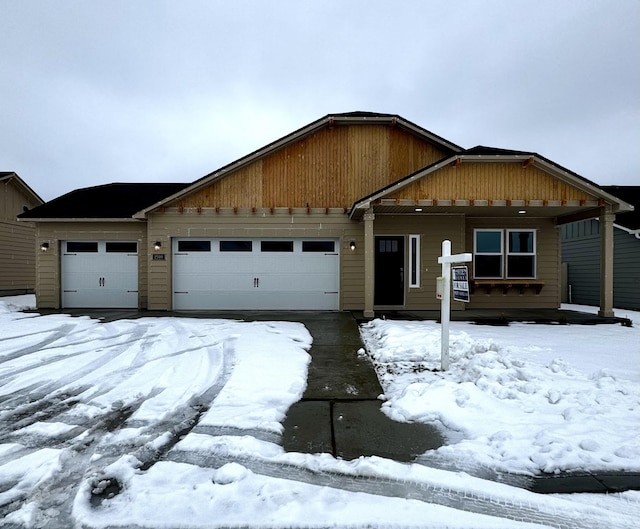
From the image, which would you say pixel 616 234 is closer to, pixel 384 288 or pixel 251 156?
pixel 384 288

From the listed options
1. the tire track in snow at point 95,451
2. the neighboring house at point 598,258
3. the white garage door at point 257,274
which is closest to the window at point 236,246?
the white garage door at point 257,274

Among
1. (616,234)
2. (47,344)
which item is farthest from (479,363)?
(616,234)

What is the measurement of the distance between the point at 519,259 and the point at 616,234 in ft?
16.9

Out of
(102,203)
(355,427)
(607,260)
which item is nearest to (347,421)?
(355,427)

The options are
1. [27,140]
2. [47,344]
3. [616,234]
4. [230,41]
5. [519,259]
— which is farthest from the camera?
[27,140]

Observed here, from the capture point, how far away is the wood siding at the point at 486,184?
333 inches

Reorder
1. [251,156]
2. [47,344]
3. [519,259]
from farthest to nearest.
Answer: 1. [519,259]
2. [251,156]
3. [47,344]

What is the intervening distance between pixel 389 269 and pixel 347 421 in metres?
7.77

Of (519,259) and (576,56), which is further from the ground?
(576,56)

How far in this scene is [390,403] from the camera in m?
3.60

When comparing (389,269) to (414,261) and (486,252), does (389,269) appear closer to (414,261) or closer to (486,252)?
(414,261)

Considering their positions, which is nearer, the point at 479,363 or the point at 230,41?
the point at 479,363

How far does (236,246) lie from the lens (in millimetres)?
10562

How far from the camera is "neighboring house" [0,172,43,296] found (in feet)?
51.2
